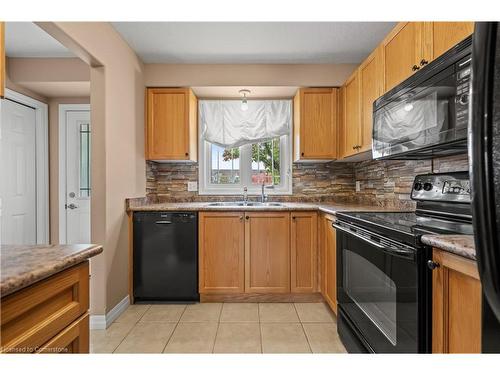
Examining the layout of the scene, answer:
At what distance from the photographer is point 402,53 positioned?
1784mm

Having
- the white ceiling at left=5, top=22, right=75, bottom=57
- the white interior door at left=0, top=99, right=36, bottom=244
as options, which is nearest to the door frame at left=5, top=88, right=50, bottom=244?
the white interior door at left=0, top=99, right=36, bottom=244

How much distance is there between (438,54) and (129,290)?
2865mm

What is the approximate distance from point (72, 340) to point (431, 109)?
1.66 m

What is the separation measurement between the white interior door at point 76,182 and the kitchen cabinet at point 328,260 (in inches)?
107

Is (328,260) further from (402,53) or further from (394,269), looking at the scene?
(402,53)

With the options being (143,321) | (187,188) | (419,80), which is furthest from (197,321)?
(419,80)

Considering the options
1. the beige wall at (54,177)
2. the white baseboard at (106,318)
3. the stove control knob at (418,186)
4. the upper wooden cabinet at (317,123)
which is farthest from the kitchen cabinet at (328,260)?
the beige wall at (54,177)

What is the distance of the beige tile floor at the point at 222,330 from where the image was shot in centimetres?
195

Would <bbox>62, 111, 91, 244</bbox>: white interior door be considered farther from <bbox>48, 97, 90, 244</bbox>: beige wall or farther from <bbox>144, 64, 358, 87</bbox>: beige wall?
<bbox>144, 64, 358, 87</bbox>: beige wall

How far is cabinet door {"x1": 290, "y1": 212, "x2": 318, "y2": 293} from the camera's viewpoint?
106 inches

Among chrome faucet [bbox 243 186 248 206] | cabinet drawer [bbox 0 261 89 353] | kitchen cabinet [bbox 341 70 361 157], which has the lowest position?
cabinet drawer [bbox 0 261 89 353]

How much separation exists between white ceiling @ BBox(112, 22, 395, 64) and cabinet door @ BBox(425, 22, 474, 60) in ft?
3.13

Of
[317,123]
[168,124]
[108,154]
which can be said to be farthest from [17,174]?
[317,123]

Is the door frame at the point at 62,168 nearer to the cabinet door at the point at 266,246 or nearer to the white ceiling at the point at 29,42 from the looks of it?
the white ceiling at the point at 29,42
